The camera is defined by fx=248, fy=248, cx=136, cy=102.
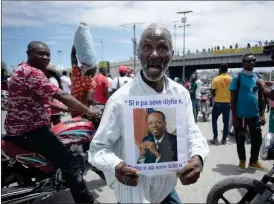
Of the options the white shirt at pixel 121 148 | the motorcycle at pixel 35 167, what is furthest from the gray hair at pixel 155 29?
the motorcycle at pixel 35 167

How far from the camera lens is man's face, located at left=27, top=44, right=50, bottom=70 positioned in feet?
7.76

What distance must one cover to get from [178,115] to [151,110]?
14 centimetres

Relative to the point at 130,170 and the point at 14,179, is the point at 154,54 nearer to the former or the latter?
the point at 130,170

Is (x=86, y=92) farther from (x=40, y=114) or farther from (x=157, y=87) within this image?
(x=157, y=87)

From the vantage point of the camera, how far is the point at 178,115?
3.88 ft

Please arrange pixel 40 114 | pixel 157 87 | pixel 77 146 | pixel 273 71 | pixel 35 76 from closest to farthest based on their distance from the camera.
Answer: pixel 273 71 → pixel 157 87 → pixel 35 76 → pixel 40 114 → pixel 77 146

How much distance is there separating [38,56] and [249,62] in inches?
96.6

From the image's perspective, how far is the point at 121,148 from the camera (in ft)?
4.35

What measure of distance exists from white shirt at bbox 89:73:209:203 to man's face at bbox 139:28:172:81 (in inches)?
3.5

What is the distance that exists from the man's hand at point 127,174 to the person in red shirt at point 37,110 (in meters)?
1.31

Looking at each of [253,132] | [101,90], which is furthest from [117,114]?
[101,90]

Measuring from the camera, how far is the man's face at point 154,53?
124cm

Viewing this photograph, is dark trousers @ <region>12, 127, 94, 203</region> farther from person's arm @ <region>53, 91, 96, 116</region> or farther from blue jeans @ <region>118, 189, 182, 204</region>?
blue jeans @ <region>118, 189, 182, 204</region>

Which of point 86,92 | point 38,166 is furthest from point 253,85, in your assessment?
point 38,166
